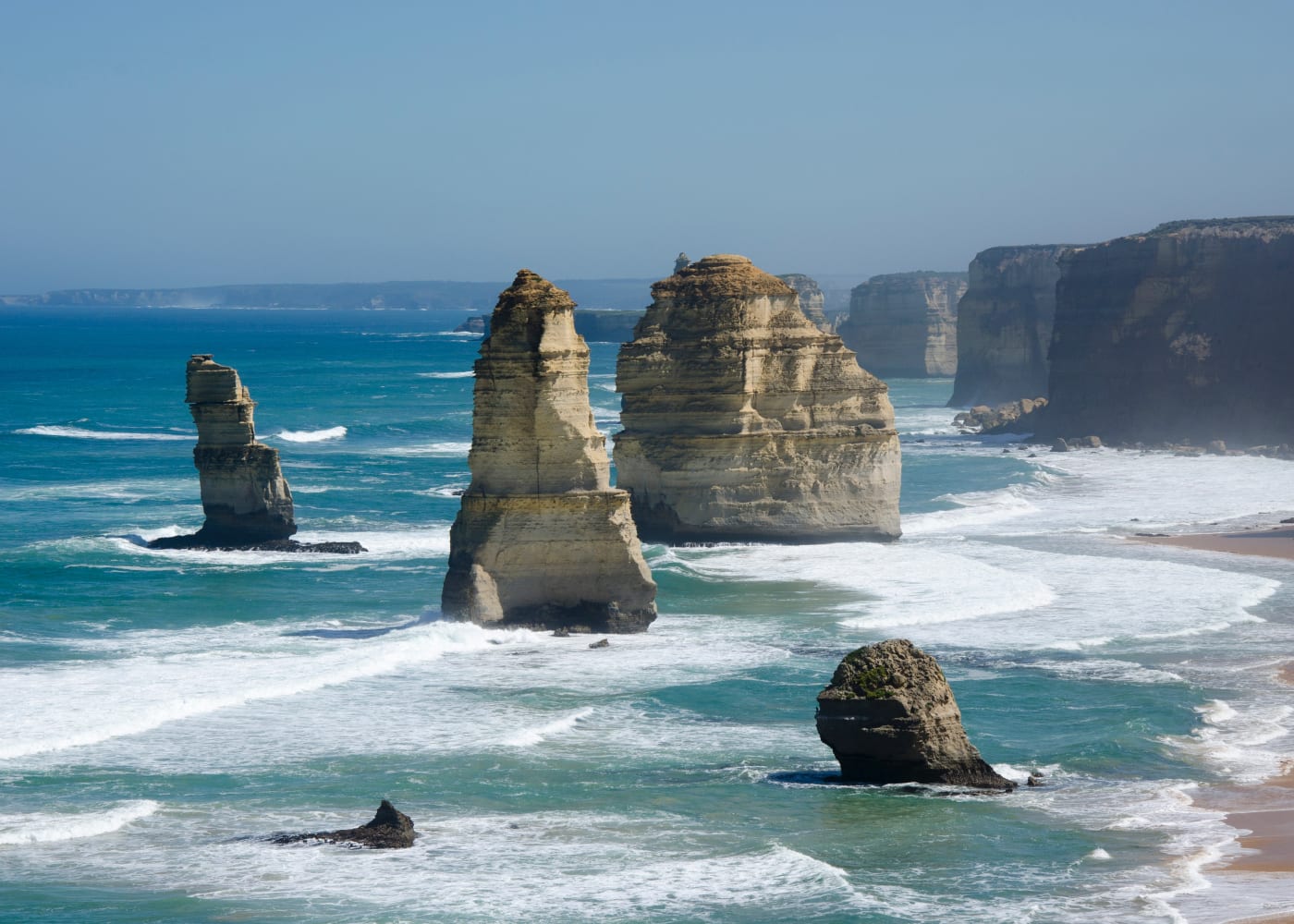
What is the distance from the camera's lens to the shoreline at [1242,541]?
43562mm

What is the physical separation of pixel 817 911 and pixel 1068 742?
769cm

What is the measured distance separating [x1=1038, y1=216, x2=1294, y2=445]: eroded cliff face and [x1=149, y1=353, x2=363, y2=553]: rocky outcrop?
4678 centimetres

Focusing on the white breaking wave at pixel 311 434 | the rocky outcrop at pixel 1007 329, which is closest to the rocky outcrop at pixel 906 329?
the rocky outcrop at pixel 1007 329

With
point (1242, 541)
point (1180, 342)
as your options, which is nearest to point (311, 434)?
point (1180, 342)

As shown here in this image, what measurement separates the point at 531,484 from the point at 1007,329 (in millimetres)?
80163

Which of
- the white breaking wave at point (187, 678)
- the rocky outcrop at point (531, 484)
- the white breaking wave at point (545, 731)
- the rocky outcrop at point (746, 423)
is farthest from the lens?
the rocky outcrop at point (746, 423)

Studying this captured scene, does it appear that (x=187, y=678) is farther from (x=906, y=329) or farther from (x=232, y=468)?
(x=906, y=329)

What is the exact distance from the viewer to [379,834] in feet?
59.2

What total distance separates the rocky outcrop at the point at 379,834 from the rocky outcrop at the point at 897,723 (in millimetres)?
4793

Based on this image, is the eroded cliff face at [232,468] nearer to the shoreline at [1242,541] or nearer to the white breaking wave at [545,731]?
the white breaking wave at [545,731]

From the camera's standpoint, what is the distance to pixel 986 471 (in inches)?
2493

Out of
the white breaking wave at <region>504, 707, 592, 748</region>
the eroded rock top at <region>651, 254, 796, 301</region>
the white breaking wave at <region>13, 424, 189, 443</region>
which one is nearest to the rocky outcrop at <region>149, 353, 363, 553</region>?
the eroded rock top at <region>651, 254, 796, 301</region>

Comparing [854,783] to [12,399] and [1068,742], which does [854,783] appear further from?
[12,399]

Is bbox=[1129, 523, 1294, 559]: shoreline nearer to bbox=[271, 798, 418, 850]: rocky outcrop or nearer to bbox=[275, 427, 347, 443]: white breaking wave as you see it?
bbox=[271, 798, 418, 850]: rocky outcrop
